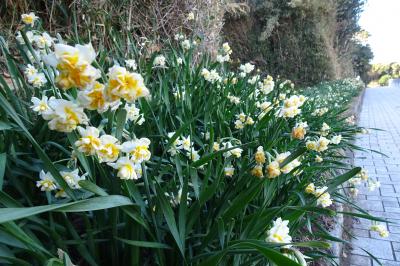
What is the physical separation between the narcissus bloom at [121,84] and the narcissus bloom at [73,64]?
3 cm

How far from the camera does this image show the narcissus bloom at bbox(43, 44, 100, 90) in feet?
1.55

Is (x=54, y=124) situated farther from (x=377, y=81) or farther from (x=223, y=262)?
(x=377, y=81)

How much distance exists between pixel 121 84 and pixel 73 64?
78mm

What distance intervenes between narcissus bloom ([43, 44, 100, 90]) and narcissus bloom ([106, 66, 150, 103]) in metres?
0.03

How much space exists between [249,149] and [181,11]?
7.33 feet

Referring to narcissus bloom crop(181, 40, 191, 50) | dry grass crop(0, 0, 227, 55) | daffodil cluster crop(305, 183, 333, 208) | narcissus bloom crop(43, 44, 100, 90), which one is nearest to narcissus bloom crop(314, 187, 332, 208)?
daffodil cluster crop(305, 183, 333, 208)

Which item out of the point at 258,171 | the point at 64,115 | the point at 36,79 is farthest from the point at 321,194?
the point at 36,79

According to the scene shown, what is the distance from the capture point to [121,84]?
515 millimetres

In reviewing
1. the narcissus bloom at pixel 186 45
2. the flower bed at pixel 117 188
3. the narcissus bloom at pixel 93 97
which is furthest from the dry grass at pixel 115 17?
the narcissus bloom at pixel 93 97

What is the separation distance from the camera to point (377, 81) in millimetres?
42688

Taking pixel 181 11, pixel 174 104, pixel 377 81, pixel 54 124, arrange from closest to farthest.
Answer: pixel 54 124 < pixel 174 104 < pixel 181 11 < pixel 377 81

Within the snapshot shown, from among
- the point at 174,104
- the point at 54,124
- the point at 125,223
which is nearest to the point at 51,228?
the point at 125,223

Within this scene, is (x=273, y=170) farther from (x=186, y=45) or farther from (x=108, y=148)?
(x=186, y=45)

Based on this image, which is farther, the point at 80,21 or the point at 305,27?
the point at 305,27
